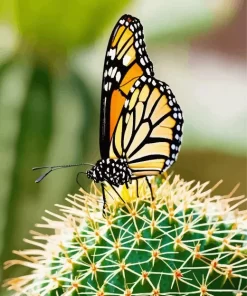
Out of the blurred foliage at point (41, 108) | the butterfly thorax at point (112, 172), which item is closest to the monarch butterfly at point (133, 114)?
the butterfly thorax at point (112, 172)

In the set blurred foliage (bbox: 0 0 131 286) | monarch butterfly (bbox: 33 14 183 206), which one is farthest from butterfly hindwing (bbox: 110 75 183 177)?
blurred foliage (bbox: 0 0 131 286)

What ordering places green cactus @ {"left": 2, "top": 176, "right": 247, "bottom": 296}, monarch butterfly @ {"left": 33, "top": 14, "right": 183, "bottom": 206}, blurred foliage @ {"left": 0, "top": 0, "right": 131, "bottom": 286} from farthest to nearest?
1. blurred foliage @ {"left": 0, "top": 0, "right": 131, "bottom": 286}
2. monarch butterfly @ {"left": 33, "top": 14, "right": 183, "bottom": 206}
3. green cactus @ {"left": 2, "top": 176, "right": 247, "bottom": 296}

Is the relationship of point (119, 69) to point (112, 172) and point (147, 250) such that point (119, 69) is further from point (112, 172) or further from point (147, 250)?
point (147, 250)

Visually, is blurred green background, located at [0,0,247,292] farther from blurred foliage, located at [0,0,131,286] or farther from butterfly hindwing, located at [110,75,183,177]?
butterfly hindwing, located at [110,75,183,177]

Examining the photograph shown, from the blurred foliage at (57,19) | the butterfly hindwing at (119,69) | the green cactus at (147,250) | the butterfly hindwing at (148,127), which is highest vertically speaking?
the blurred foliage at (57,19)

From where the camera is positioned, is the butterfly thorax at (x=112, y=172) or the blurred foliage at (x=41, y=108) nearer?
the butterfly thorax at (x=112, y=172)

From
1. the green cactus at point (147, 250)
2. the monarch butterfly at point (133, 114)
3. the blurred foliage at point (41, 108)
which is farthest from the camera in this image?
the blurred foliage at point (41, 108)

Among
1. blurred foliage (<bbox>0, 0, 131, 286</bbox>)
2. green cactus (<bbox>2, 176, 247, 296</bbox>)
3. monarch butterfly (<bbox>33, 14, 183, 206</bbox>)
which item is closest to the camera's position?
green cactus (<bbox>2, 176, 247, 296</bbox>)

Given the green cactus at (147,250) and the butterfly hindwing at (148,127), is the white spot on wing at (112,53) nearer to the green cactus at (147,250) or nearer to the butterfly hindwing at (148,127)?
the butterfly hindwing at (148,127)
